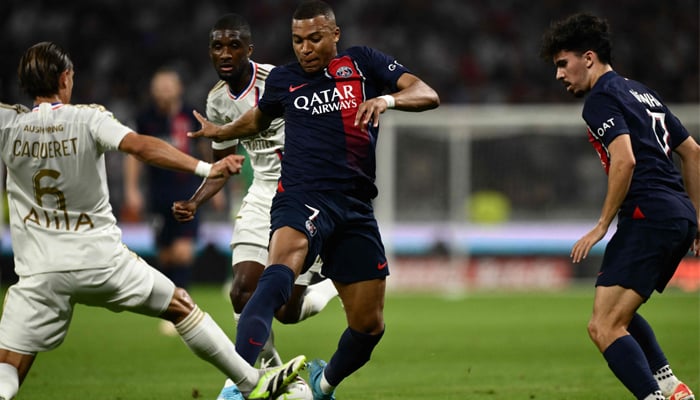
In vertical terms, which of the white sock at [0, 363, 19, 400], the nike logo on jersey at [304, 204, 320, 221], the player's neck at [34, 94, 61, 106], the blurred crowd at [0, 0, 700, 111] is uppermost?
the player's neck at [34, 94, 61, 106]

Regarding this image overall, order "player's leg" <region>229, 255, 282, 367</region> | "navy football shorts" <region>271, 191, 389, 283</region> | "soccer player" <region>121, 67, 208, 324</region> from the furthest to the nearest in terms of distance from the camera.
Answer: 1. "soccer player" <region>121, 67, 208, 324</region>
2. "player's leg" <region>229, 255, 282, 367</region>
3. "navy football shorts" <region>271, 191, 389, 283</region>

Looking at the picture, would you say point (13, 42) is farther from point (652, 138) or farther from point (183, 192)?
point (652, 138)

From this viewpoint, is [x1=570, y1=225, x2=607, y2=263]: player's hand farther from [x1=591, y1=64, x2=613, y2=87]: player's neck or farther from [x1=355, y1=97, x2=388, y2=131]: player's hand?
[x1=355, y1=97, x2=388, y2=131]: player's hand

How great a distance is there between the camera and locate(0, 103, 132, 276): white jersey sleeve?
524 centimetres

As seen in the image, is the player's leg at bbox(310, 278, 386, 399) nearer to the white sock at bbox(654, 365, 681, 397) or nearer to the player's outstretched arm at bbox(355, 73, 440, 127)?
the player's outstretched arm at bbox(355, 73, 440, 127)

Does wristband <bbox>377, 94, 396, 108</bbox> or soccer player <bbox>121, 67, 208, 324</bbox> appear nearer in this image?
wristband <bbox>377, 94, 396, 108</bbox>

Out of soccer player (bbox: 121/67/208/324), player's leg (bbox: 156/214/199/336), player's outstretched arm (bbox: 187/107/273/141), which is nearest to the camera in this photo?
player's outstretched arm (bbox: 187/107/273/141)

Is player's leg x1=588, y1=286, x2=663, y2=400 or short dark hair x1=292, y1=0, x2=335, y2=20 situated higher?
short dark hair x1=292, y1=0, x2=335, y2=20

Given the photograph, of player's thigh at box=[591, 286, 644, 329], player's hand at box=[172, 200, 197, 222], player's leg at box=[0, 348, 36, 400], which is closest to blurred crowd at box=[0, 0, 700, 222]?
player's hand at box=[172, 200, 197, 222]

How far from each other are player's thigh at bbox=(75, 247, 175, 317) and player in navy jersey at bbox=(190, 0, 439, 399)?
0.74 meters

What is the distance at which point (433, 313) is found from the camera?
14172mm

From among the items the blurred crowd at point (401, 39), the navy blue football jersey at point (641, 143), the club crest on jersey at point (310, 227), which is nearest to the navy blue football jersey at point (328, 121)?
the club crest on jersey at point (310, 227)

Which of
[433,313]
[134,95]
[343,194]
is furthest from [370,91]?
[134,95]

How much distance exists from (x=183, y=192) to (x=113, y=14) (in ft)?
38.5
